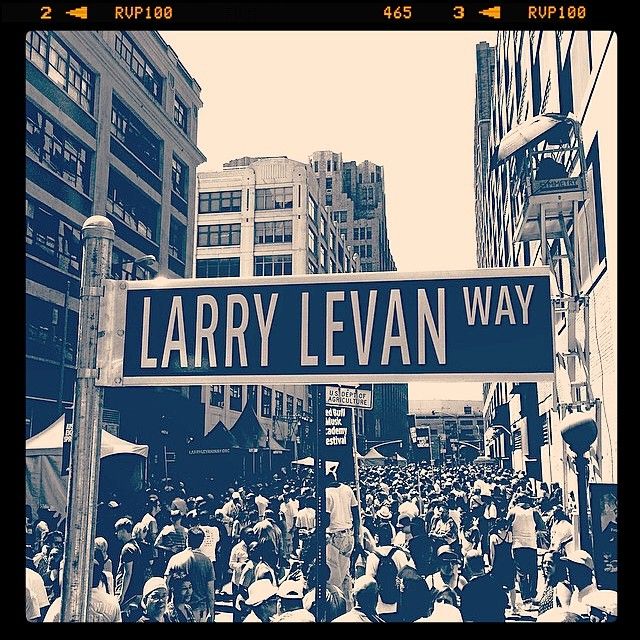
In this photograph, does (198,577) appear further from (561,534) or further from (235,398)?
(235,398)

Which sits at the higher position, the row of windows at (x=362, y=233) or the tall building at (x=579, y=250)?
the row of windows at (x=362, y=233)

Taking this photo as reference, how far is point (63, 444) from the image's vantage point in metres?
10.6

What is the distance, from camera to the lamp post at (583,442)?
7.56 m

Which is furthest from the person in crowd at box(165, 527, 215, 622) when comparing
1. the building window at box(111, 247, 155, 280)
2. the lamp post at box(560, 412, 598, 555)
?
the building window at box(111, 247, 155, 280)

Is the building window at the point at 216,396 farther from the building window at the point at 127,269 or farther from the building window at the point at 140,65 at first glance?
the building window at the point at 140,65

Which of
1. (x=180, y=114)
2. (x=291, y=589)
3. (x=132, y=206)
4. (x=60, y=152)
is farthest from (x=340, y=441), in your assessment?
(x=180, y=114)

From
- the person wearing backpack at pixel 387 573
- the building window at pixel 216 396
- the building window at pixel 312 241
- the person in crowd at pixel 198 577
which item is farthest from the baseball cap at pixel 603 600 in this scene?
the building window at pixel 312 241

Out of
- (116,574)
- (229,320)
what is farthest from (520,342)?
(116,574)

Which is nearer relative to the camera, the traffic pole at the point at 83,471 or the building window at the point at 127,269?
the traffic pole at the point at 83,471

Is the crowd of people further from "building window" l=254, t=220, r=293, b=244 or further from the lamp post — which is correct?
"building window" l=254, t=220, r=293, b=244

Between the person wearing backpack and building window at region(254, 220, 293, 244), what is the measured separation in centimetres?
1557

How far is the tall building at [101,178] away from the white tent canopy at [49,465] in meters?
0.32

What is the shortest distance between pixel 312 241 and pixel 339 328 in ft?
74.8
